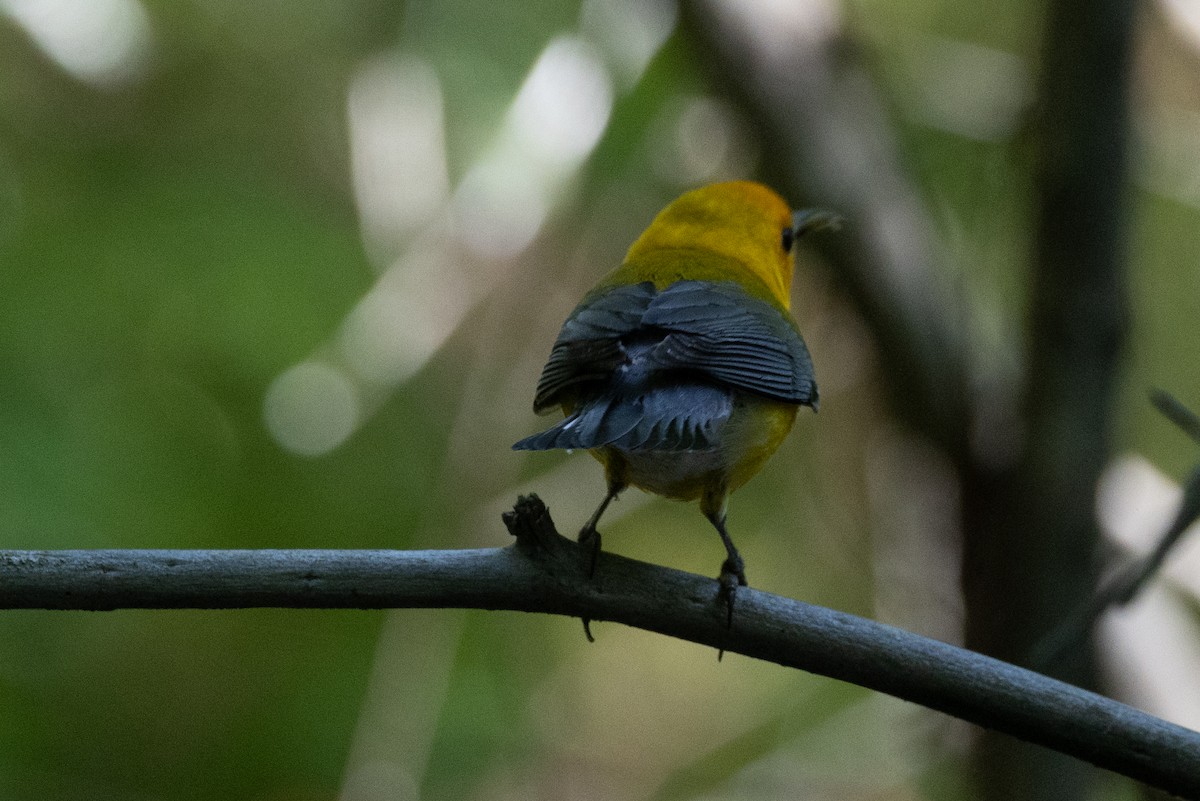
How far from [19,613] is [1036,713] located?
3.76 m

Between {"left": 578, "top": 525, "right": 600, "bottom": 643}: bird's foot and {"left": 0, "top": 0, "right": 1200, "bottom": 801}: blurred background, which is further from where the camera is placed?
{"left": 0, "top": 0, "right": 1200, "bottom": 801}: blurred background

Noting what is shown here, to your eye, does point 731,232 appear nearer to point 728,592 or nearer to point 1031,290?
point 1031,290

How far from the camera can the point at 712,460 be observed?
310 centimetres

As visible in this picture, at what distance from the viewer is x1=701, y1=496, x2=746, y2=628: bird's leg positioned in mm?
2225

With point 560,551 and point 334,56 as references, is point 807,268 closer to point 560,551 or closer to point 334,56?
point 334,56

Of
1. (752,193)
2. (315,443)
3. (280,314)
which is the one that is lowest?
(315,443)

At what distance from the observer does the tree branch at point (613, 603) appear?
196 cm

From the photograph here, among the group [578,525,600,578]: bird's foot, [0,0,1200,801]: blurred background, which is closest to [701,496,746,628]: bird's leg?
[578,525,600,578]: bird's foot

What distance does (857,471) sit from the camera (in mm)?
6004

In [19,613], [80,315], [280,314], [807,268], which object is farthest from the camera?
[807,268]

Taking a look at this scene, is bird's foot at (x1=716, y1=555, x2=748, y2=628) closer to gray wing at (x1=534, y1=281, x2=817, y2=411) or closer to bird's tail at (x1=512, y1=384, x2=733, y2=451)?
bird's tail at (x1=512, y1=384, x2=733, y2=451)

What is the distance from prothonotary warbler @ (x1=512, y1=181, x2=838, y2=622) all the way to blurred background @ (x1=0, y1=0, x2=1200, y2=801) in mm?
1679

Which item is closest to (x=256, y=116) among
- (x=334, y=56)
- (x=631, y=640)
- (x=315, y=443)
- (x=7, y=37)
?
(x=334, y=56)

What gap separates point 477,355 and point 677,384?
2.70 meters
